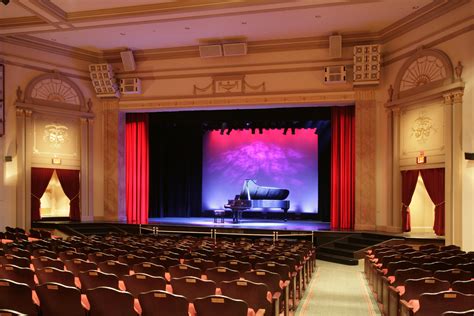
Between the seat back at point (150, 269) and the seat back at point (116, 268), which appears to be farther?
the seat back at point (116, 268)

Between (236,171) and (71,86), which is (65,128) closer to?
(71,86)

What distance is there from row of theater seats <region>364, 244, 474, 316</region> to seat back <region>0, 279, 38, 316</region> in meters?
3.13

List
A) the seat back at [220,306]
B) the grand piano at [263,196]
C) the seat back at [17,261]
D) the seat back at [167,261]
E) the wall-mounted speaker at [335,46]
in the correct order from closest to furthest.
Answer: the seat back at [220,306], the seat back at [17,261], the seat back at [167,261], the wall-mounted speaker at [335,46], the grand piano at [263,196]

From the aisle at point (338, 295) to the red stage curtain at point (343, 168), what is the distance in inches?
166

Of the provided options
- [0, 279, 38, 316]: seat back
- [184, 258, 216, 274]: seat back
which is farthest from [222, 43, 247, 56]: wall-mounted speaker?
[0, 279, 38, 316]: seat back

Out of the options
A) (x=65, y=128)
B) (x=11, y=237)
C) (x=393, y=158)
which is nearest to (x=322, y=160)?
(x=393, y=158)

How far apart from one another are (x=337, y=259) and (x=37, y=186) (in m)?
9.21

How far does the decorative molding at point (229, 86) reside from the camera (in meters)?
14.2

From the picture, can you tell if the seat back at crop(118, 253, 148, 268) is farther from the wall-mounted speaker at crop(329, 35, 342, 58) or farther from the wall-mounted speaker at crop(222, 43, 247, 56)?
the wall-mounted speaker at crop(329, 35, 342, 58)

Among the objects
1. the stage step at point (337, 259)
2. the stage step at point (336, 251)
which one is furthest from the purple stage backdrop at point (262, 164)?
the stage step at point (337, 259)

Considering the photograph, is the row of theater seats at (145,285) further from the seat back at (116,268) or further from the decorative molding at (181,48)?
the decorative molding at (181,48)

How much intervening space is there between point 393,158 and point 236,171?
6828mm

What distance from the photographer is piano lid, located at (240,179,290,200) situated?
16.4 metres

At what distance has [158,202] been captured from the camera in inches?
736
